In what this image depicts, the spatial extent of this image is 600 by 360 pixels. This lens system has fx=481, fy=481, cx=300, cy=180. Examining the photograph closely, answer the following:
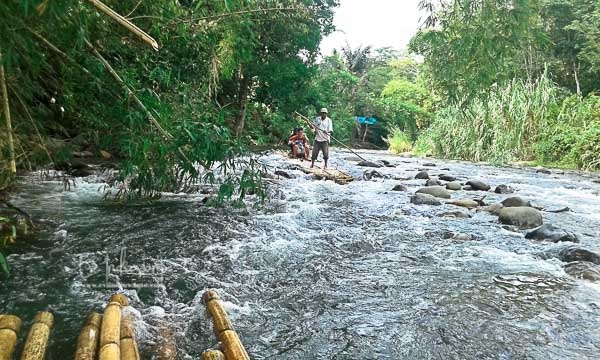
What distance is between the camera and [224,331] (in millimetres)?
2590

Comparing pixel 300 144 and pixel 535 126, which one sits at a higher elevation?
pixel 535 126

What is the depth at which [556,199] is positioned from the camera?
8.15m

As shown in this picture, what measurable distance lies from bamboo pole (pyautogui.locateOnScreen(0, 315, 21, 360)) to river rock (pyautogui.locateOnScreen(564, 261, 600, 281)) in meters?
4.00

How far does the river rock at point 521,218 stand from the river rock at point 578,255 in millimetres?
1396

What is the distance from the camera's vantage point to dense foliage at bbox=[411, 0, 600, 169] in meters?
3.82

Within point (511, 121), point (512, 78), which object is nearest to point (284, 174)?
point (511, 121)

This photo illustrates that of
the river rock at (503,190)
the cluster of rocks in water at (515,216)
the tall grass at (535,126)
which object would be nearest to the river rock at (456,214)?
the cluster of rocks in water at (515,216)

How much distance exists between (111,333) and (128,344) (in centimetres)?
11

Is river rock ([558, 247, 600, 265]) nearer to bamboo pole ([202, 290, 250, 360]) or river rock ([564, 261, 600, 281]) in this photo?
river rock ([564, 261, 600, 281])

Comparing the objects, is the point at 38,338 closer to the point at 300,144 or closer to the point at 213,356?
the point at 213,356

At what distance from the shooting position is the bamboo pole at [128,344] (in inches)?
87.2

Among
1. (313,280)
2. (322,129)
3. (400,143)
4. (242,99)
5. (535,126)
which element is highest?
(242,99)

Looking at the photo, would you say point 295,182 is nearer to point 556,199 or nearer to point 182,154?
point 556,199

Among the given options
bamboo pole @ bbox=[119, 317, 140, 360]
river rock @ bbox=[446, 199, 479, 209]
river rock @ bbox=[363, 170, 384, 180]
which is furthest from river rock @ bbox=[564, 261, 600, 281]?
river rock @ bbox=[363, 170, 384, 180]
